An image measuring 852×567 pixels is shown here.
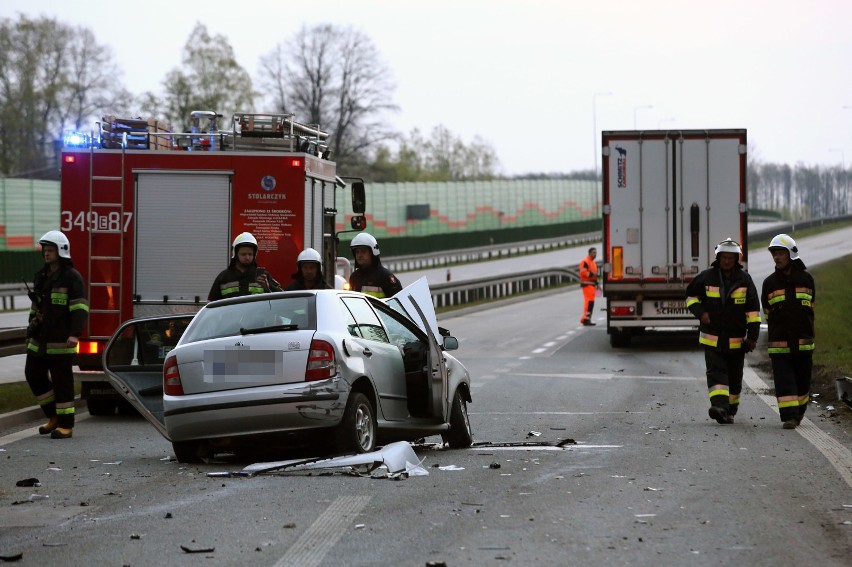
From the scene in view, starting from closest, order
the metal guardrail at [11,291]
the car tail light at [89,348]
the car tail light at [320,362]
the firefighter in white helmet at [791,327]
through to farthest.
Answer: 1. the car tail light at [320,362]
2. the firefighter in white helmet at [791,327]
3. the car tail light at [89,348]
4. the metal guardrail at [11,291]

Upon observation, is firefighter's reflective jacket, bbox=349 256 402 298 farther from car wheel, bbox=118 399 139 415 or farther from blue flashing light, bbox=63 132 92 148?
blue flashing light, bbox=63 132 92 148

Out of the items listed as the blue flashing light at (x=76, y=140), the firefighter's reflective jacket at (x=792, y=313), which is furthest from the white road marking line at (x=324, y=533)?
the blue flashing light at (x=76, y=140)

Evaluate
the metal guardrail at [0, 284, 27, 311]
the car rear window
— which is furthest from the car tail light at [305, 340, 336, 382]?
the metal guardrail at [0, 284, 27, 311]

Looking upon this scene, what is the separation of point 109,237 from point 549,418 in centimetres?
503

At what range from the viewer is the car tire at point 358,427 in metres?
9.67

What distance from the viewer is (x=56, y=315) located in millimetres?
12625

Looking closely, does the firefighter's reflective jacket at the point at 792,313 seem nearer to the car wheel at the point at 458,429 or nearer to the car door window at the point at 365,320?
the car wheel at the point at 458,429

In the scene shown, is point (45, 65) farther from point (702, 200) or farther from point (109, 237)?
point (109, 237)

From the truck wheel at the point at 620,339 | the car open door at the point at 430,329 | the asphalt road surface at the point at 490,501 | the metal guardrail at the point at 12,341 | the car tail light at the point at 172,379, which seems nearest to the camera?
the asphalt road surface at the point at 490,501

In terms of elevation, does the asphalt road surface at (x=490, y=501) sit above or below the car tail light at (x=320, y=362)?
below

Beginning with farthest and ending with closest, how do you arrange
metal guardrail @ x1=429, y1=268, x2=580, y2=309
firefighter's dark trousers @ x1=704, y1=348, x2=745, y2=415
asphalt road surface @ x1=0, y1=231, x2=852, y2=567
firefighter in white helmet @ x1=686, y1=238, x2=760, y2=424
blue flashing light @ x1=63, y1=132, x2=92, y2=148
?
metal guardrail @ x1=429, y1=268, x2=580, y2=309, blue flashing light @ x1=63, y1=132, x2=92, y2=148, firefighter in white helmet @ x1=686, y1=238, x2=760, y2=424, firefighter's dark trousers @ x1=704, y1=348, x2=745, y2=415, asphalt road surface @ x1=0, y1=231, x2=852, y2=567

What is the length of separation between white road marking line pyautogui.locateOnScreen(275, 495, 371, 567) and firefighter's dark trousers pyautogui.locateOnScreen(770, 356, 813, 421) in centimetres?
575

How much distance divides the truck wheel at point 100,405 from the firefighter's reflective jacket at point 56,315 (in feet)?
7.91

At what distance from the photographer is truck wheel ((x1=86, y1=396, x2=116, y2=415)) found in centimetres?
1502
